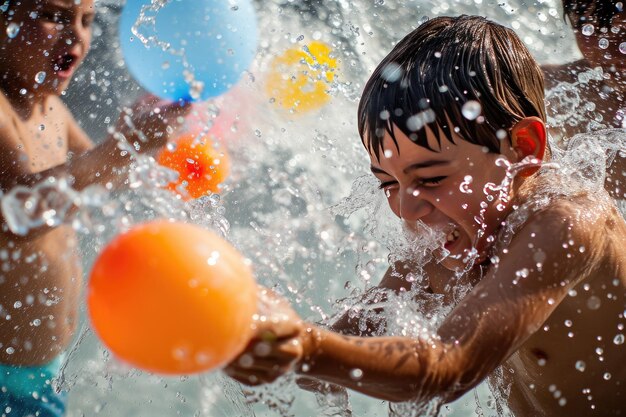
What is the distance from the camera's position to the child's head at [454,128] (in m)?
1.64

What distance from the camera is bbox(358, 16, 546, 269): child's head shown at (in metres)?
1.64

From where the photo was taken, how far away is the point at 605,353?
1.72 meters

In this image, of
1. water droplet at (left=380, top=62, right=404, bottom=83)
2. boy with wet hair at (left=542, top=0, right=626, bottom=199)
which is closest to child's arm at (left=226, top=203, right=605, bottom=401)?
water droplet at (left=380, top=62, right=404, bottom=83)

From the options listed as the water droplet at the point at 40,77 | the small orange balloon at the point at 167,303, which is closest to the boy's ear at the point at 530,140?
the small orange balloon at the point at 167,303

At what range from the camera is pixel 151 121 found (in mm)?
2391

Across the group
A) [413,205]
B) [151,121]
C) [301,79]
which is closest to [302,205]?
[301,79]

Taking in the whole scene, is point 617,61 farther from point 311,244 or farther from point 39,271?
point 39,271

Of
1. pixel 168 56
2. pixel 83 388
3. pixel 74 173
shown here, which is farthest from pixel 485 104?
pixel 83 388

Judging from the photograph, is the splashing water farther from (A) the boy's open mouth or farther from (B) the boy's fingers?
(A) the boy's open mouth

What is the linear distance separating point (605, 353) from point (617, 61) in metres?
1.22

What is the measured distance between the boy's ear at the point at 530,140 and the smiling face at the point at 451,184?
3 cm

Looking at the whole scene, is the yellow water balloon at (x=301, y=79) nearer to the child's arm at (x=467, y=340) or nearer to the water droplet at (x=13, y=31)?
the water droplet at (x=13, y=31)

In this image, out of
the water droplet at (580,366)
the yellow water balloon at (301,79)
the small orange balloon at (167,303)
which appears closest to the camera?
the small orange balloon at (167,303)

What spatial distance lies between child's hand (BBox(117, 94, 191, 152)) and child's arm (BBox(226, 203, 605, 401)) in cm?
127
